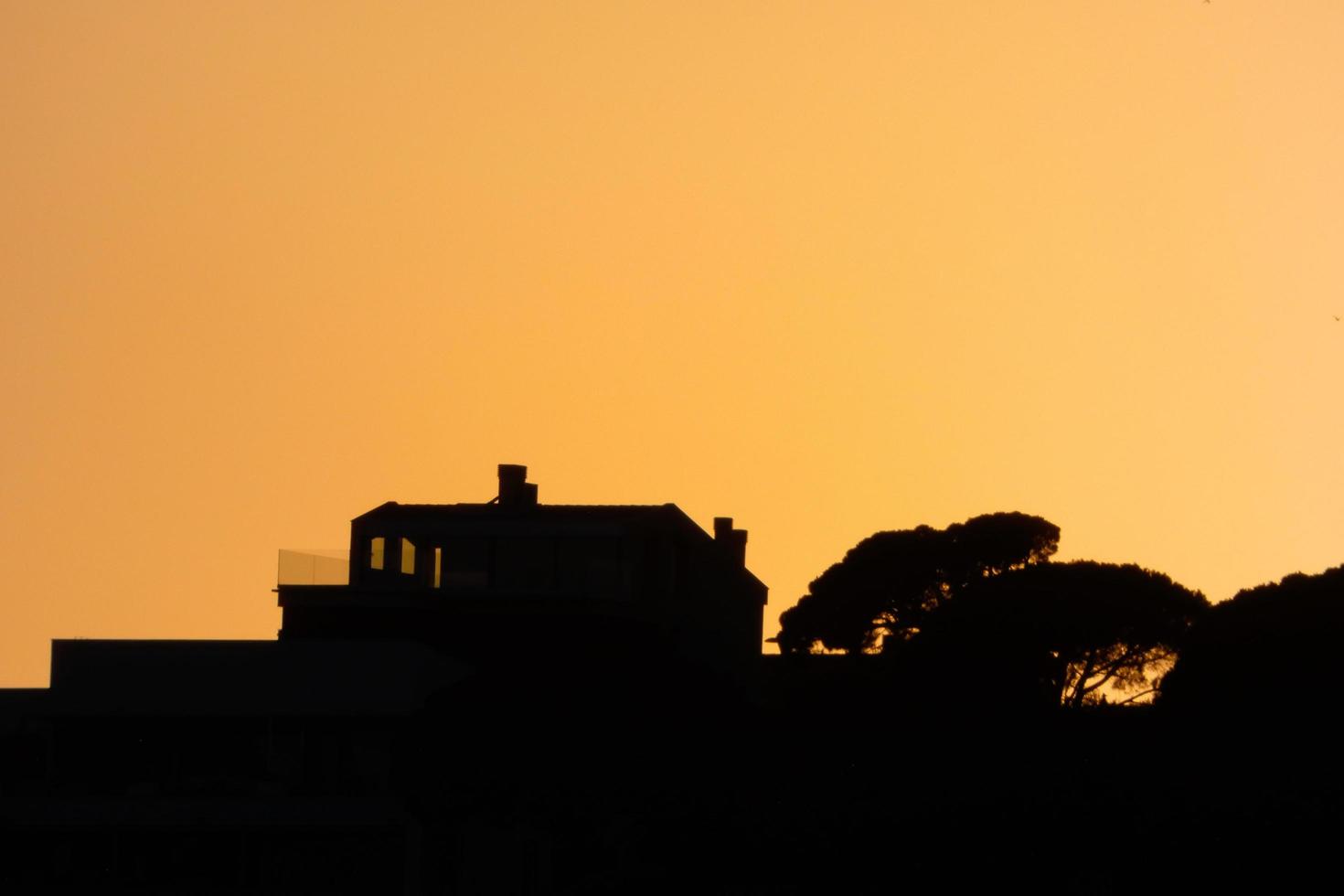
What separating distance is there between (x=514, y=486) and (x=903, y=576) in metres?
22.4

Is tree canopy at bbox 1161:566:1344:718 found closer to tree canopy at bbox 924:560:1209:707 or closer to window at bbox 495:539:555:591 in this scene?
tree canopy at bbox 924:560:1209:707

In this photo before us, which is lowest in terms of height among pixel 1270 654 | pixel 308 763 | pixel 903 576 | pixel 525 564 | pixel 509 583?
pixel 308 763

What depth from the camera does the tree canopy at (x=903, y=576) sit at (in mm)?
89812

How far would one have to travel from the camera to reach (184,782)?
192 ft

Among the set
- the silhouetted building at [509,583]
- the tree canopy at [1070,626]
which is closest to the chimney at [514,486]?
the silhouetted building at [509,583]

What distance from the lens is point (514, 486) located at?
238ft

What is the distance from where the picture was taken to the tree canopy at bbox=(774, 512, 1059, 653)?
89.8 meters

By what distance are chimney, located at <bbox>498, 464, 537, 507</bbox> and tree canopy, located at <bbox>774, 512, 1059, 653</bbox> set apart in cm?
2028

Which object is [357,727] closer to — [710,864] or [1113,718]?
[710,864]

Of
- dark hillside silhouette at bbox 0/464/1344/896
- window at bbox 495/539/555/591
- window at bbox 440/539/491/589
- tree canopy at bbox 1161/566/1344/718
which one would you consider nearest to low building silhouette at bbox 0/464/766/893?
dark hillside silhouette at bbox 0/464/1344/896

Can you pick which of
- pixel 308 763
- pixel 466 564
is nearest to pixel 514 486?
pixel 466 564

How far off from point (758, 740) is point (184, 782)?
73.6 feet

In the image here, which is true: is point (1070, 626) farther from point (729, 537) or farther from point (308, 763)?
point (308, 763)

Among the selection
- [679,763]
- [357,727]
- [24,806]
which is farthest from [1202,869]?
[24,806]
